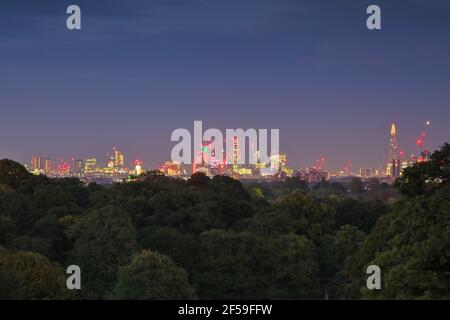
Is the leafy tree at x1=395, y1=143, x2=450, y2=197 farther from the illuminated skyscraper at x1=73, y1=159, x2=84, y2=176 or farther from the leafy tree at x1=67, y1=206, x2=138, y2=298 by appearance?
the illuminated skyscraper at x1=73, y1=159, x2=84, y2=176

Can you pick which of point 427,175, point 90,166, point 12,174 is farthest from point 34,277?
point 90,166

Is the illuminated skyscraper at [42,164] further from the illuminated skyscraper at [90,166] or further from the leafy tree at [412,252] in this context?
the leafy tree at [412,252]

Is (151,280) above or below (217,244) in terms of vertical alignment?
below

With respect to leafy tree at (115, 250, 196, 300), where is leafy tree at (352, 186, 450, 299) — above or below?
above

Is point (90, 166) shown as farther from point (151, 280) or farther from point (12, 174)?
point (151, 280)

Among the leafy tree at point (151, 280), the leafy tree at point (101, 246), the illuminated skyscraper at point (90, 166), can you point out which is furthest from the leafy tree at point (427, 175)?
the illuminated skyscraper at point (90, 166)

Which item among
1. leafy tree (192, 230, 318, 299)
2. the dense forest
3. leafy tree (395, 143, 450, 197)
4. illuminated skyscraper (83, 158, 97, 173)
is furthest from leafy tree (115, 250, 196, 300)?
illuminated skyscraper (83, 158, 97, 173)
